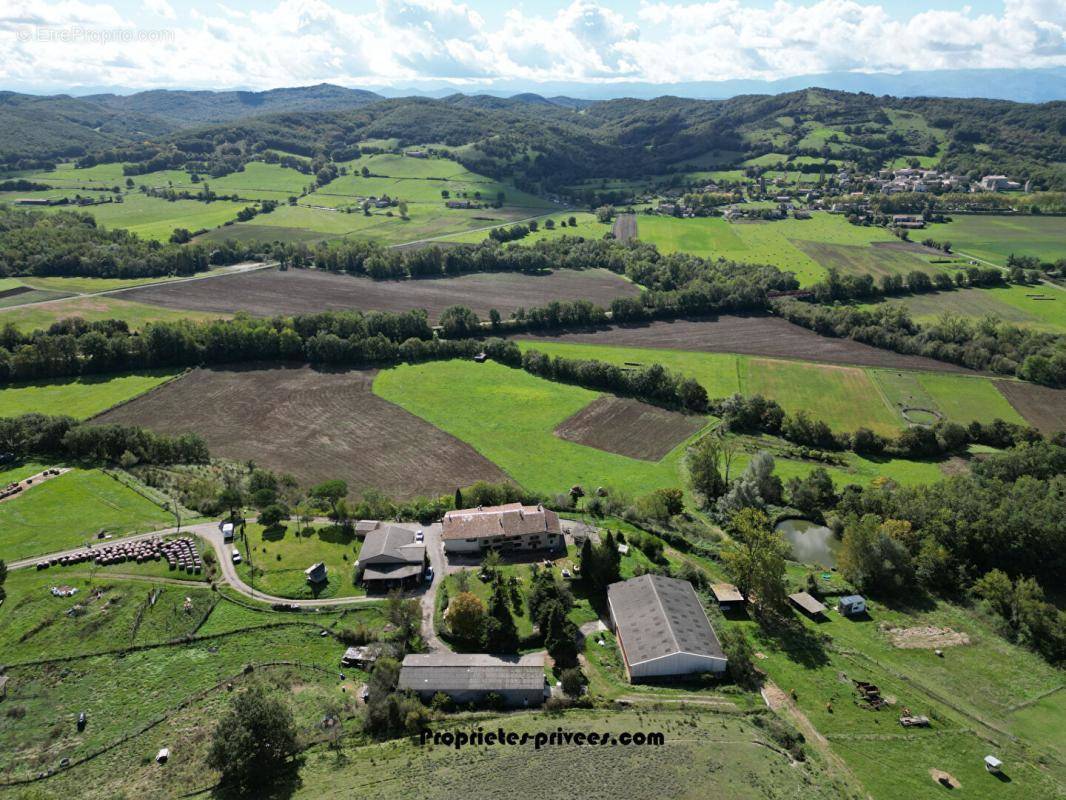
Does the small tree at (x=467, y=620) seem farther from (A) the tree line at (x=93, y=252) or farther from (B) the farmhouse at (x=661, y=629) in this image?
(A) the tree line at (x=93, y=252)

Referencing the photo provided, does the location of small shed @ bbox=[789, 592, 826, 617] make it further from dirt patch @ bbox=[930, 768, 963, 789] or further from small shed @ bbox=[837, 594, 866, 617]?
dirt patch @ bbox=[930, 768, 963, 789]

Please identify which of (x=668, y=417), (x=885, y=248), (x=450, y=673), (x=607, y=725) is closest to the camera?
(x=607, y=725)

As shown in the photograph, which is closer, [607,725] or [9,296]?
[607,725]

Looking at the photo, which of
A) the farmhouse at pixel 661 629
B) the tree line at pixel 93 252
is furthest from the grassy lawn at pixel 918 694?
the tree line at pixel 93 252

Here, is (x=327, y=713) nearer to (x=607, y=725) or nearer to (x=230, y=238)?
(x=607, y=725)

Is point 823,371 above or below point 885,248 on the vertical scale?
below

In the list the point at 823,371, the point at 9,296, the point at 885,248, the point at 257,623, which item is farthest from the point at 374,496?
the point at 885,248

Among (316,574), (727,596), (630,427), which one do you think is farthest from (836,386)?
(316,574)
